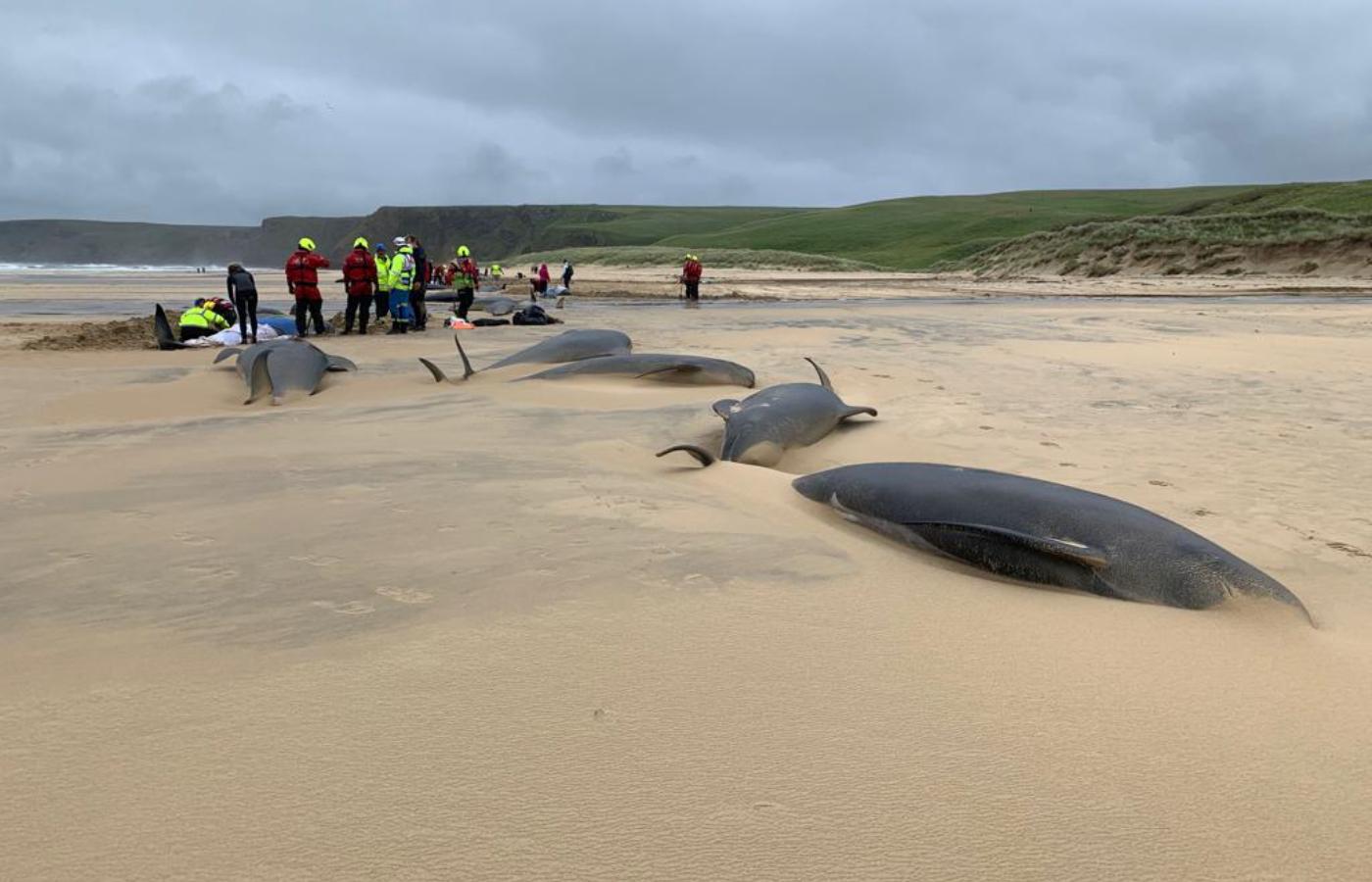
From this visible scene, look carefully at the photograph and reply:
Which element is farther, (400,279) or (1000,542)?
(400,279)

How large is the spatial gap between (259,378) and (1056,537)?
721 centimetres

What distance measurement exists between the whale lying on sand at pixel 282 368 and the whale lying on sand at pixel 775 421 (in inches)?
169

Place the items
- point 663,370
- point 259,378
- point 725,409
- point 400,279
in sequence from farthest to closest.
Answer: point 400,279 → point 663,370 → point 259,378 → point 725,409

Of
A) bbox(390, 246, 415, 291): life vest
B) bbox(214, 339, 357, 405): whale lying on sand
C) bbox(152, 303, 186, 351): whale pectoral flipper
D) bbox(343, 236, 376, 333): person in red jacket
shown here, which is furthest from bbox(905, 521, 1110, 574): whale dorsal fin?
bbox(390, 246, 415, 291): life vest

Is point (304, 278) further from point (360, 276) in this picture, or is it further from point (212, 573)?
point (212, 573)

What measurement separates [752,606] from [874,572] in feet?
2.11

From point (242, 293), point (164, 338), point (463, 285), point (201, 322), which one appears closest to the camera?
point (164, 338)

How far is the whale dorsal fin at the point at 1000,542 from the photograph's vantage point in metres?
3.23

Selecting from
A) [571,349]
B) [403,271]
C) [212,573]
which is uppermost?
[403,271]

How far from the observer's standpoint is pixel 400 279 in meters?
15.1

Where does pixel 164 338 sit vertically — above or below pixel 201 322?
below

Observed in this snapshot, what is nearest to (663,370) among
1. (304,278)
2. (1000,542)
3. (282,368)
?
(282,368)

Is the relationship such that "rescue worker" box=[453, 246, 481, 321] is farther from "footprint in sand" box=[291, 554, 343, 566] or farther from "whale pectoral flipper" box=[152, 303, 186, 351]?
"footprint in sand" box=[291, 554, 343, 566]

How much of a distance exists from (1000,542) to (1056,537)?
0.22 m
